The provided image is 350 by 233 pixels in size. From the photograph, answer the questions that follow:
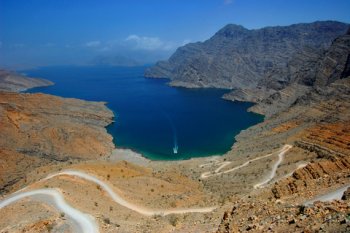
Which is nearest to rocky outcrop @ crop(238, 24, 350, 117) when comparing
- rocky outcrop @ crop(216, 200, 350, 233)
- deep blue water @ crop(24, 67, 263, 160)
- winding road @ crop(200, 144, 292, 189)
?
deep blue water @ crop(24, 67, 263, 160)

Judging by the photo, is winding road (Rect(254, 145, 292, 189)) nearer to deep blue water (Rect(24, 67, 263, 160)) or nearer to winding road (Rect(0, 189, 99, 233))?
deep blue water (Rect(24, 67, 263, 160))

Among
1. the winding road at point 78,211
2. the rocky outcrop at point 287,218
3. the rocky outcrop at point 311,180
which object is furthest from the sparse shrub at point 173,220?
the rocky outcrop at point 311,180

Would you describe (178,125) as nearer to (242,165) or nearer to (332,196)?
(242,165)

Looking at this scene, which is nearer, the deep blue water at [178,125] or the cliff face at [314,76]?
the deep blue water at [178,125]

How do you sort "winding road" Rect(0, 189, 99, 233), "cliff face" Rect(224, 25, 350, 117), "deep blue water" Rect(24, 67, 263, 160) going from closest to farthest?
"winding road" Rect(0, 189, 99, 233), "deep blue water" Rect(24, 67, 263, 160), "cliff face" Rect(224, 25, 350, 117)

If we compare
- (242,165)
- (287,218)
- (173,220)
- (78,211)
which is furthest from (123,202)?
(242,165)

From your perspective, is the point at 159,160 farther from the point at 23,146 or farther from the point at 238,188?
the point at 238,188

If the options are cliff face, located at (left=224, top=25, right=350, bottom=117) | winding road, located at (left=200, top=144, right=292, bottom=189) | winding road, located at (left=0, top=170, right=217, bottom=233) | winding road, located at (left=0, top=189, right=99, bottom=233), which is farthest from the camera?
cliff face, located at (left=224, top=25, right=350, bottom=117)

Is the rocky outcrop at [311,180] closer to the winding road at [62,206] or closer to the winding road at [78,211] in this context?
the winding road at [78,211]
